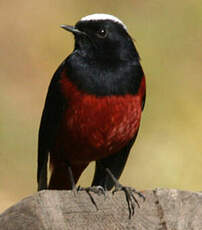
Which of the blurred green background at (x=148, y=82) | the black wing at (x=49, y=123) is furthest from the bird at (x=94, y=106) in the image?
the blurred green background at (x=148, y=82)

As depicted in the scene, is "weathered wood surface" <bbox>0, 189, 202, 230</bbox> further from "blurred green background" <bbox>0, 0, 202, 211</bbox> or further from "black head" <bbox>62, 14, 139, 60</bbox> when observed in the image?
"blurred green background" <bbox>0, 0, 202, 211</bbox>

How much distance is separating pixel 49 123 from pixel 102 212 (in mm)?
1835

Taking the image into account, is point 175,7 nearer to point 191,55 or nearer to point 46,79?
point 191,55

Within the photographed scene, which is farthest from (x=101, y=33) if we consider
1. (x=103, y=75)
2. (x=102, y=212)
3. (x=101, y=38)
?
(x=102, y=212)

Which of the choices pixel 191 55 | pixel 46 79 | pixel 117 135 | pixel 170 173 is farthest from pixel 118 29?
pixel 191 55

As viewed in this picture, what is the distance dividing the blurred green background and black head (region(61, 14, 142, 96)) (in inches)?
69.5

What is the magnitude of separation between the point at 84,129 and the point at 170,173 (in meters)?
2.17

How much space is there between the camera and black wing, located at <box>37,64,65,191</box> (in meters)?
5.09

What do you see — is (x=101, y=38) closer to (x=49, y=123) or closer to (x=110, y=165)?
(x=49, y=123)

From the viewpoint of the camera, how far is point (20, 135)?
728 cm

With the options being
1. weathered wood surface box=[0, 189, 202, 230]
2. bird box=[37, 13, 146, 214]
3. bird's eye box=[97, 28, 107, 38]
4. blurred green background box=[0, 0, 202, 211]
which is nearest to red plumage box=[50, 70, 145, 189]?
bird box=[37, 13, 146, 214]

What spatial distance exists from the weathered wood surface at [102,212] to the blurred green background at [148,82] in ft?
10.1

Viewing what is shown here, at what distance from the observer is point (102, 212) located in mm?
3410

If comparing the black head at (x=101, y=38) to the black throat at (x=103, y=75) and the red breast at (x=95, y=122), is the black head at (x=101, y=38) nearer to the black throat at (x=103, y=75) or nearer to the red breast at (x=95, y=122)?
the black throat at (x=103, y=75)
